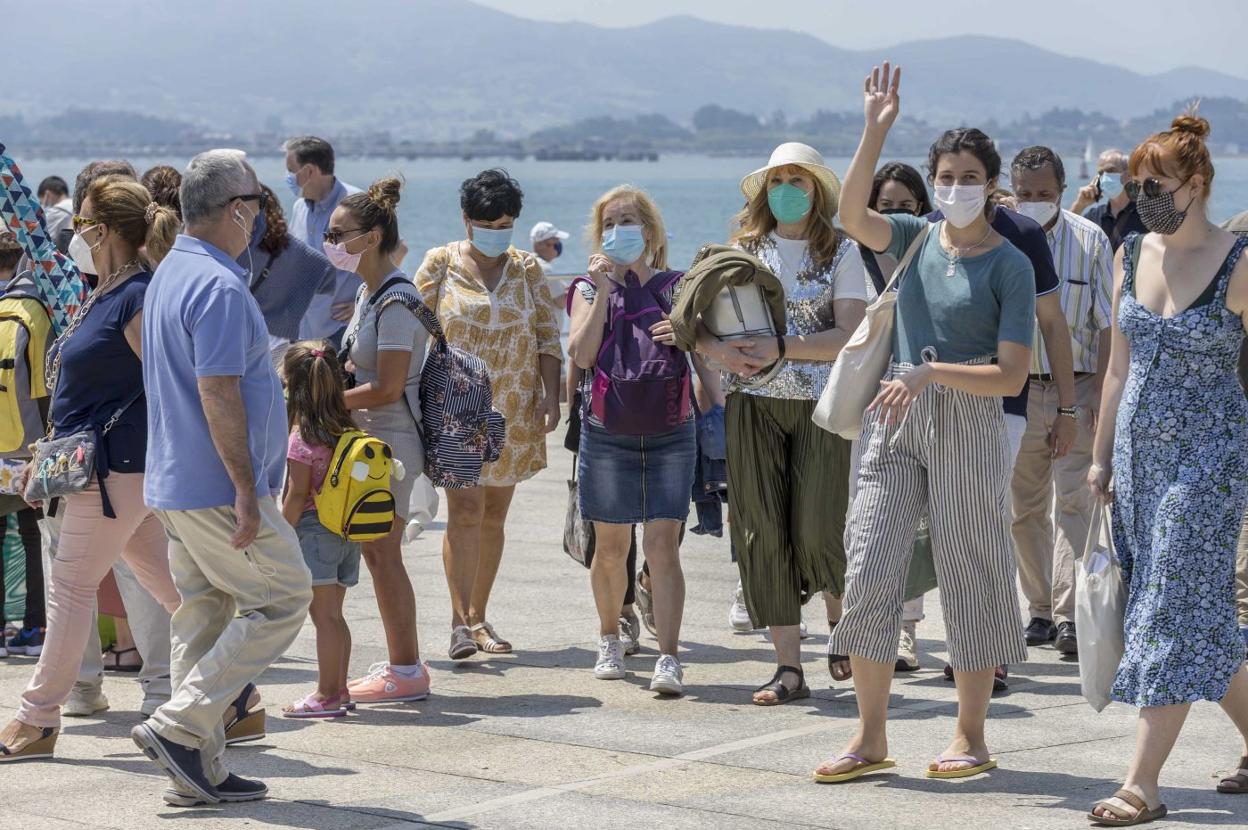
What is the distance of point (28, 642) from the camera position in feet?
25.2

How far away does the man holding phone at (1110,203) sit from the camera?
10047 millimetres

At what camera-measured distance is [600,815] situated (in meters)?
5.14

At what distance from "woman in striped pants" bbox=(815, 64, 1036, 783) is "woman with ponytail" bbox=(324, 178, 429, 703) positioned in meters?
1.97

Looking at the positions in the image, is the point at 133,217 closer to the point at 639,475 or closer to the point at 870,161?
the point at 639,475

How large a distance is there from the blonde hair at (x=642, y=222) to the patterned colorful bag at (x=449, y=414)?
2.61ft

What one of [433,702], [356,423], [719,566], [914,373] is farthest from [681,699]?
[719,566]

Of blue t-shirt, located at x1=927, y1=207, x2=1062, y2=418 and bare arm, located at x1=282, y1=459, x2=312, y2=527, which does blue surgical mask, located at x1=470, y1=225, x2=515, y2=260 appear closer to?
bare arm, located at x1=282, y1=459, x2=312, y2=527

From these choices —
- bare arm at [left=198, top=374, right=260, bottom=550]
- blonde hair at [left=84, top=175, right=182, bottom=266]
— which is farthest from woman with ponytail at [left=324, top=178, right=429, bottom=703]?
bare arm at [left=198, top=374, right=260, bottom=550]

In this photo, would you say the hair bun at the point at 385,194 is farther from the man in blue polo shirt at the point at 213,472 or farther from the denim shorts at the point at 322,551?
the man in blue polo shirt at the point at 213,472

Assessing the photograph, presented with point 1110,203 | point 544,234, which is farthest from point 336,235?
point 544,234

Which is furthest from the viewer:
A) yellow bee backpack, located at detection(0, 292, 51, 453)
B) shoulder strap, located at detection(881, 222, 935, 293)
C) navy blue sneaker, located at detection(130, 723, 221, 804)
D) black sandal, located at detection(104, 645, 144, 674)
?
black sandal, located at detection(104, 645, 144, 674)

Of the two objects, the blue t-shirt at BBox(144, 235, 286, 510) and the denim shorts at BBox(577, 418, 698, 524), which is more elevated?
the blue t-shirt at BBox(144, 235, 286, 510)

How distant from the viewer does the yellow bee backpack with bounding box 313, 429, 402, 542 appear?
20.7 ft

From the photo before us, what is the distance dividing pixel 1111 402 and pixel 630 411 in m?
2.29
